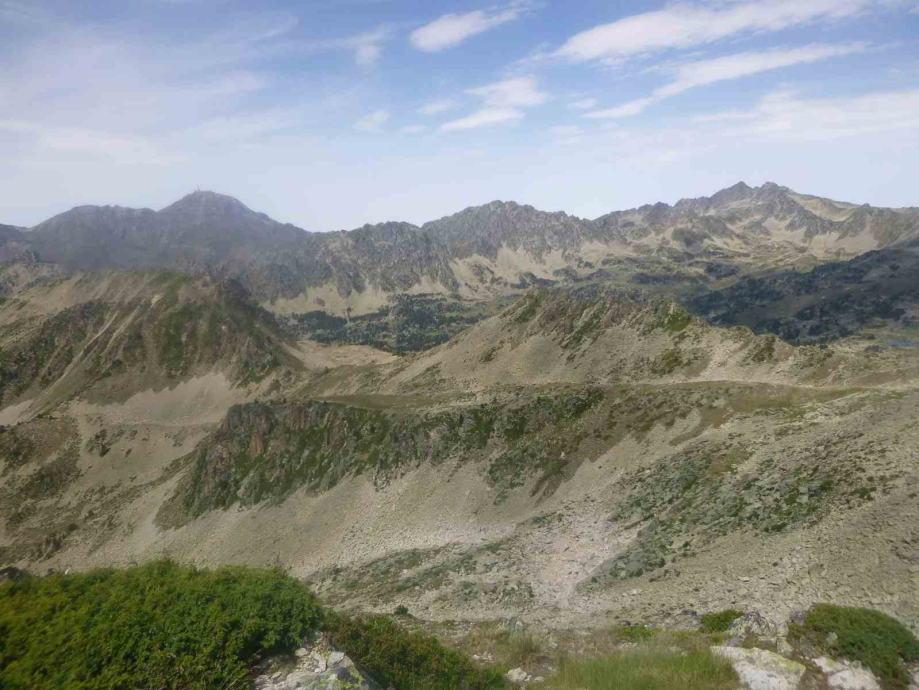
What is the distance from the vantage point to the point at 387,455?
81062 millimetres

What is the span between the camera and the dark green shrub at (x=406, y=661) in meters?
21.8

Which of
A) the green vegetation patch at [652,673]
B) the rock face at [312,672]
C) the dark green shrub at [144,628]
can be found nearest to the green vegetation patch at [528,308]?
the green vegetation patch at [652,673]

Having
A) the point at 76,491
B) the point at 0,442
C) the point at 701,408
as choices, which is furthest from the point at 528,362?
the point at 0,442

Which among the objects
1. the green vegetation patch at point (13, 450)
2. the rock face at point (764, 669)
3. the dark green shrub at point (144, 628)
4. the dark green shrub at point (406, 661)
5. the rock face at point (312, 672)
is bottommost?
the green vegetation patch at point (13, 450)

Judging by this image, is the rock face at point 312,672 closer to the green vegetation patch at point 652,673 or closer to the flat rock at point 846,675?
the green vegetation patch at point 652,673

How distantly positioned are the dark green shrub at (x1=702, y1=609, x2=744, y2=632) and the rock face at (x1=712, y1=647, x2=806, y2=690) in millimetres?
7241

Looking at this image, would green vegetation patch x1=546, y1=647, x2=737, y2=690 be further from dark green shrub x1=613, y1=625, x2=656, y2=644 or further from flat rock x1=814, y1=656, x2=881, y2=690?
dark green shrub x1=613, y1=625, x2=656, y2=644

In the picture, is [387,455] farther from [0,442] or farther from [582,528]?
[0,442]

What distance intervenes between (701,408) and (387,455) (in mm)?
46269

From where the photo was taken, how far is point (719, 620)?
93.3ft

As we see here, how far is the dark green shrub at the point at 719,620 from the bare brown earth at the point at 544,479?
3177 mm

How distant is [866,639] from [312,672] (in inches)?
878

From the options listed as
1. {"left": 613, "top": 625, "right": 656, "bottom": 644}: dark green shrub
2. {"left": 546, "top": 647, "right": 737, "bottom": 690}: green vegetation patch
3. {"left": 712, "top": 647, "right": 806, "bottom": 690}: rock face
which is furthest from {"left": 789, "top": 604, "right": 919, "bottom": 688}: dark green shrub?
{"left": 613, "top": 625, "right": 656, "bottom": 644}: dark green shrub

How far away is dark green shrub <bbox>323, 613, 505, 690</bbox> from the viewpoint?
2175cm
